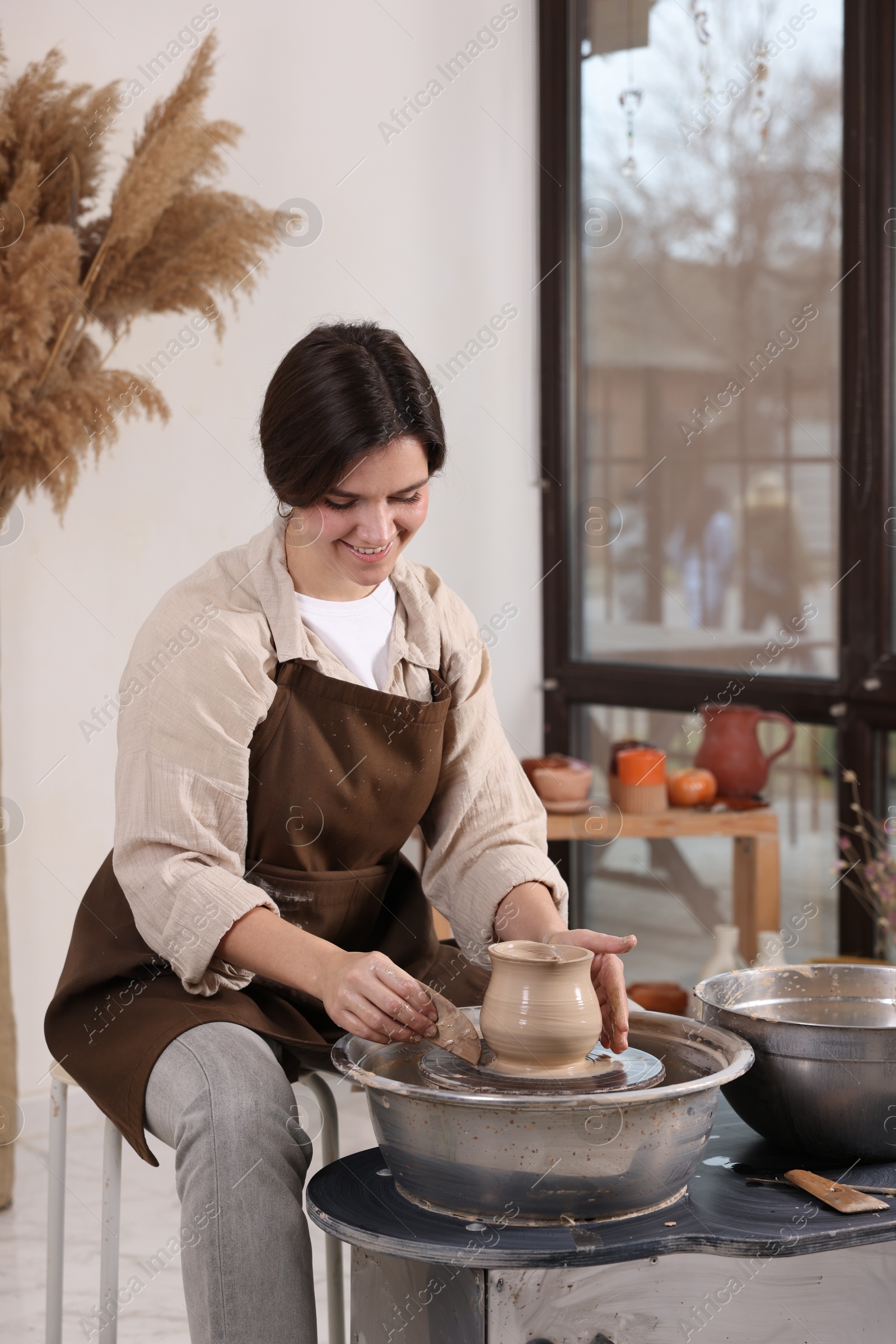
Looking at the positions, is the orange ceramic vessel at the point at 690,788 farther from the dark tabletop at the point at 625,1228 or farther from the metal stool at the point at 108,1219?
the dark tabletop at the point at 625,1228

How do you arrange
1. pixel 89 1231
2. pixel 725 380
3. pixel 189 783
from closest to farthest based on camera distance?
pixel 189 783 → pixel 89 1231 → pixel 725 380

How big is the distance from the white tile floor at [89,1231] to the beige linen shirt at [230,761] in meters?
0.92

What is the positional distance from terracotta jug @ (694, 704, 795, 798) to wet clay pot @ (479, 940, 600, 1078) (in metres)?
1.84

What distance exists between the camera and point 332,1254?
5.38 ft

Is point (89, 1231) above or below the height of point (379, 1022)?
below

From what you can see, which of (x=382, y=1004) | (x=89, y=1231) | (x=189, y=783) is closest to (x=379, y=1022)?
(x=382, y=1004)

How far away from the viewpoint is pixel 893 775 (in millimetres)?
2900

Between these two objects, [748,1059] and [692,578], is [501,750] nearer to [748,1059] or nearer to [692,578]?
[748,1059]

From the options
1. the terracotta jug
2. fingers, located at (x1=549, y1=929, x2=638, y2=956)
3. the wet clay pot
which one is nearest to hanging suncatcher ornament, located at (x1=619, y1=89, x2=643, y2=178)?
the terracotta jug

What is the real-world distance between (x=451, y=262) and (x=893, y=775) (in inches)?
66.5

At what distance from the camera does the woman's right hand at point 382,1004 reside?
4.16ft

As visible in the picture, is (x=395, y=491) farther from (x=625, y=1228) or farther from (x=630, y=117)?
(x=630, y=117)

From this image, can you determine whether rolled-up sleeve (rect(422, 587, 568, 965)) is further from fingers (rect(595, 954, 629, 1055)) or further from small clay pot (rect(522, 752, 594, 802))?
small clay pot (rect(522, 752, 594, 802))

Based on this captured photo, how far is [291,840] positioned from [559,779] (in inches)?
62.9
